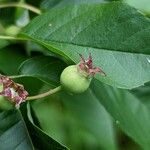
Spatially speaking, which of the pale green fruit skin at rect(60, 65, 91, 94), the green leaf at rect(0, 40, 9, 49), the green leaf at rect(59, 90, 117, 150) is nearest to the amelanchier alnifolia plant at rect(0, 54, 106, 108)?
the pale green fruit skin at rect(60, 65, 91, 94)

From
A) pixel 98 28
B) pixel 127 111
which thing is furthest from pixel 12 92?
pixel 127 111

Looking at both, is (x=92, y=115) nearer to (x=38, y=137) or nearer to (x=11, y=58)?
(x=11, y=58)

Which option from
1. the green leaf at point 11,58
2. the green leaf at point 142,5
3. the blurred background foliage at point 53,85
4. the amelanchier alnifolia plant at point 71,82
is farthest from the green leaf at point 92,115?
the amelanchier alnifolia plant at point 71,82

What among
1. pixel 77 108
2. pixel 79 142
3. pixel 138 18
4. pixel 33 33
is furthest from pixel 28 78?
pixel 79 142

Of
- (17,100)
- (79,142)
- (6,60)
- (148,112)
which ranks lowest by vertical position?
(79,142)

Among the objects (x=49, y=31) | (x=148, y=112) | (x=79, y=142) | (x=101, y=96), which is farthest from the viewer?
(x=79, y=142)

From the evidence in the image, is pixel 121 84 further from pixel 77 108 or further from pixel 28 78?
pixel 77 108

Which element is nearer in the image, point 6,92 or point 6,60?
point 6,92
